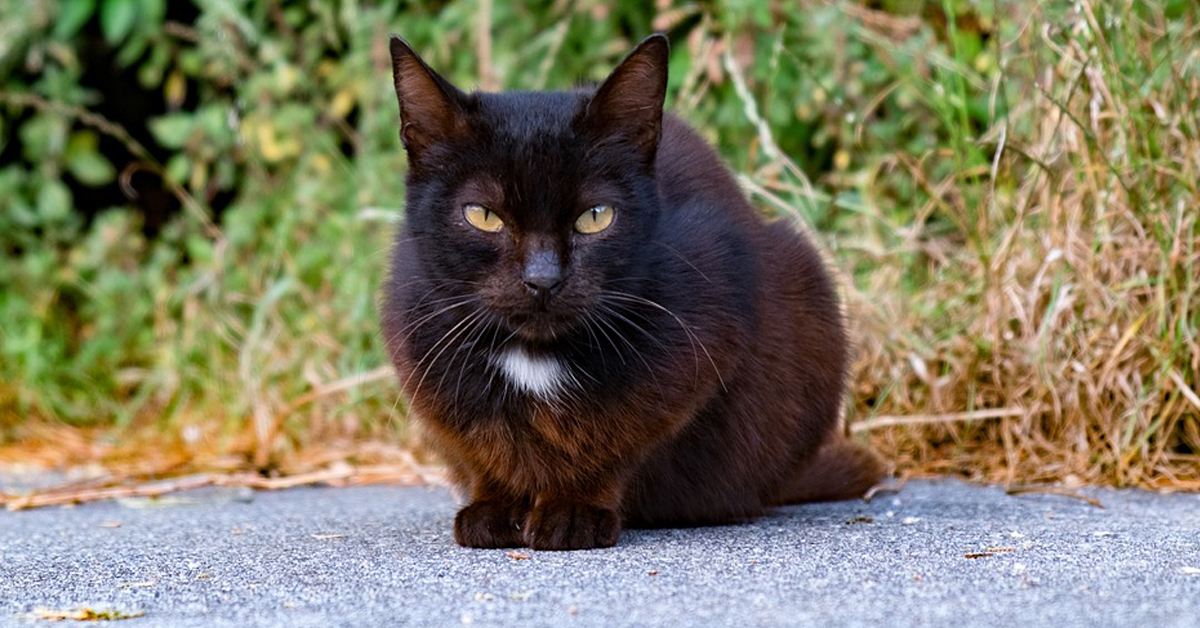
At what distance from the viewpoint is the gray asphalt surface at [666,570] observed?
1646mm

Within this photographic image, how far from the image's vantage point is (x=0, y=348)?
15.0 feet

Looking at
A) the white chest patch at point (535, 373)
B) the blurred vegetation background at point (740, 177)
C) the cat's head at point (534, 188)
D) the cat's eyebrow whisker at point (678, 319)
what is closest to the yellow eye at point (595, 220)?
the cat's head at point (534, 188)

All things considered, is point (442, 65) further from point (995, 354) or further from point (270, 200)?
point (995, 354)

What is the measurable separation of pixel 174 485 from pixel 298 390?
805 mm

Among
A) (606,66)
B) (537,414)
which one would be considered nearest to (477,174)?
(537,414)

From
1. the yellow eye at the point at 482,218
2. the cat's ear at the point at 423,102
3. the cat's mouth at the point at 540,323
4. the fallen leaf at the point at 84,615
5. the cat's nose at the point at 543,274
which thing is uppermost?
the cat's ear at the point at 423,102

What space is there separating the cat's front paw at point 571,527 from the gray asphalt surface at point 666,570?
0.04 metres

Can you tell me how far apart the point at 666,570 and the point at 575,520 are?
0.94ft

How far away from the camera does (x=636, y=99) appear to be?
217cm

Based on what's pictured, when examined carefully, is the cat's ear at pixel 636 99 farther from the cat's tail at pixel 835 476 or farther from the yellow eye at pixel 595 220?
the cat's tail at pixel 835 476

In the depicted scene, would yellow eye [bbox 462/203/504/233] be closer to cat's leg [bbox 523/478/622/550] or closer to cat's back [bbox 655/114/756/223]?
cat's back [bbox 655/114/756/223]

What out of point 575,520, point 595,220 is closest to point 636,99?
point 595,220

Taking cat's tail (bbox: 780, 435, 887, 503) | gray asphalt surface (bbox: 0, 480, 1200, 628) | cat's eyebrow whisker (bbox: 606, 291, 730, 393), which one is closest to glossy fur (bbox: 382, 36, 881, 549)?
cat's eyebrow whisker (bbox: 606, 291, 730, 393)

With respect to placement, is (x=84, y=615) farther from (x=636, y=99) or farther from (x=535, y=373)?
Answer: (x=636, y=99)
